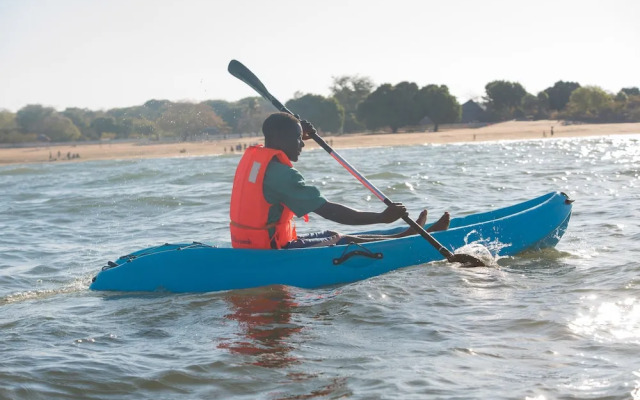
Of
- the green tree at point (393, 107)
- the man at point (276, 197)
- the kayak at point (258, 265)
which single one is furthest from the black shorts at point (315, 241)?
the green tree at point (393, 107)

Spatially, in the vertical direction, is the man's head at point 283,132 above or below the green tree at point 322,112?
below

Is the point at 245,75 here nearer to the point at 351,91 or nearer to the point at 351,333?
the point at 351,333

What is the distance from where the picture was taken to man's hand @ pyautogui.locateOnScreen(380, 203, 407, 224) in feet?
19.1

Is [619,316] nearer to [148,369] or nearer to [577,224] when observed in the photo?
[148,369]

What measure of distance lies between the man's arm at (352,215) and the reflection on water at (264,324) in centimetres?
64

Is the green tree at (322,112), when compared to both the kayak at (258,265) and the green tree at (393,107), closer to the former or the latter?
the green tree at (393,107)

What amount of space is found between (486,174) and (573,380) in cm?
1591

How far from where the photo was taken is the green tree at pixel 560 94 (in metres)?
67.4

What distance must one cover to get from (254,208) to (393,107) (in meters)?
55.8

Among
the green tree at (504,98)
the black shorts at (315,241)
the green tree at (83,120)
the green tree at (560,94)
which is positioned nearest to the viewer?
the black shorts at (315,241)

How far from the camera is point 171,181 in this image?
21.1 m

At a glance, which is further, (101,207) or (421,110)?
(421,110)

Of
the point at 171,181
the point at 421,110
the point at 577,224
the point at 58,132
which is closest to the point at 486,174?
the point at 171,181

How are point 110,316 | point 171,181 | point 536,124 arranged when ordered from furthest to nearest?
1. point 536,124
2. point 171,181
3. point 110,316
